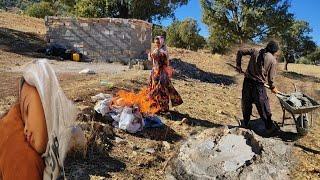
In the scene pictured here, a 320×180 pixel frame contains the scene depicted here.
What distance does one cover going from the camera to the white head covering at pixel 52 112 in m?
1.93

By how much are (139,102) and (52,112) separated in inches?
301

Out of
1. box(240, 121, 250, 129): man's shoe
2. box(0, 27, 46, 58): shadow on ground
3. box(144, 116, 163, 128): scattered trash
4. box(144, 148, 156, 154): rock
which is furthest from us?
box(0, 27, 46, 58): shadow on ground

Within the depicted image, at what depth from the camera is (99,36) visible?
2169cm

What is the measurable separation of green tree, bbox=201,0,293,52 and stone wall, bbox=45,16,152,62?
13.4 metres

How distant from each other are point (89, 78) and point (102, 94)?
478 centimetres

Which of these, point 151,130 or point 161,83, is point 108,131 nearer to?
point 151,130

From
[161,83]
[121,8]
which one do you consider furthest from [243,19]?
[161,83]

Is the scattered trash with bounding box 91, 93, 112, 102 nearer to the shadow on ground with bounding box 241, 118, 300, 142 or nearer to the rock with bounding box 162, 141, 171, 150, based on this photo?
the rock with bounding box 162, 141, 171, 150

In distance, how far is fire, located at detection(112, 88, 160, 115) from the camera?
9188mm

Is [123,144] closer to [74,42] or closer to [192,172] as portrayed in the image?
[192,172]

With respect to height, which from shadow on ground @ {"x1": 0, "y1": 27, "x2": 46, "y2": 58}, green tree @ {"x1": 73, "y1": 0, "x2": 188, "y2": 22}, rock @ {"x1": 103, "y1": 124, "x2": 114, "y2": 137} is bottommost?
rock @ {"x1": 103, "y1": 124, "x2": 114, "y2": 137}

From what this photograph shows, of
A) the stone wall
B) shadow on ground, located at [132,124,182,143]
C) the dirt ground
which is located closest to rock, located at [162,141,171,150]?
the dirt ground

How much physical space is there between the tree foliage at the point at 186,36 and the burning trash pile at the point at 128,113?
4438 centimetres

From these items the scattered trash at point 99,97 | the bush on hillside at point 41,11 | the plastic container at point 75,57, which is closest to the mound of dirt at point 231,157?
the scattered trash at point 99,97
